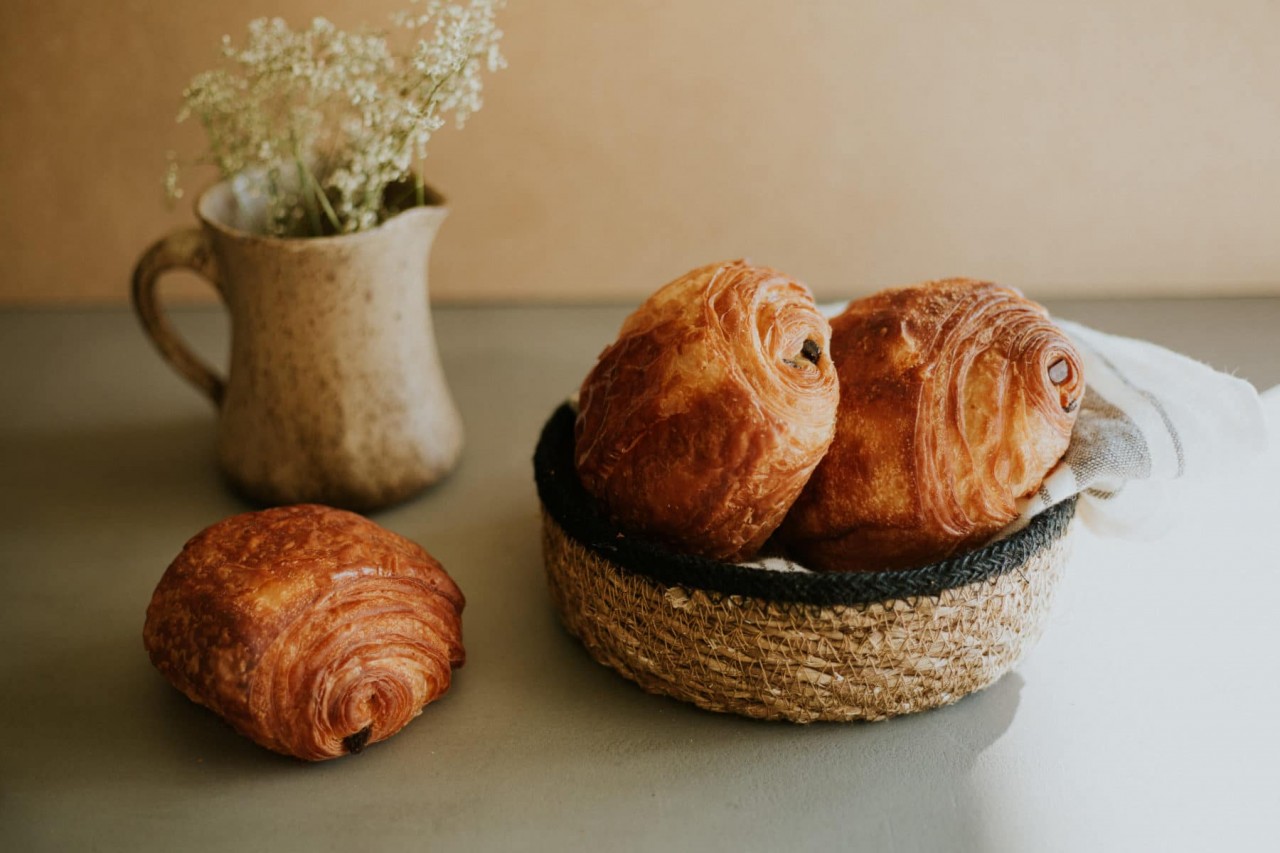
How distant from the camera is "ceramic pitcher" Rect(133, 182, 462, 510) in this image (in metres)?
0.90

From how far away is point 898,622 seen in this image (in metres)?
0.69

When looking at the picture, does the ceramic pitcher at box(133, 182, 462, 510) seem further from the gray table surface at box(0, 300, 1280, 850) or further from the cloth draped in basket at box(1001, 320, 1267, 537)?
the cloth draped in basket at box(1001, 320, 1267, 537)

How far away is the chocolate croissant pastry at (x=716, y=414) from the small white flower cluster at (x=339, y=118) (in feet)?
0.78

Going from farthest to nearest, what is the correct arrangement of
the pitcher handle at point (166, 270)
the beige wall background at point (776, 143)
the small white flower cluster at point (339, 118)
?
Answer: the beige wall background at point (776, 143) < the pitcher handle at point (166, 270) < the small white flower cluster at point (339, 118)

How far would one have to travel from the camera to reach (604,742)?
74 centimetres

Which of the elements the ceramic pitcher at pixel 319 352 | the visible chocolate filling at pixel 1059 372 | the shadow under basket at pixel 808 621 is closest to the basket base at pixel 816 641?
the shadow under basket at pixel 808 621

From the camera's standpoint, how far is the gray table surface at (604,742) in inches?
26.6

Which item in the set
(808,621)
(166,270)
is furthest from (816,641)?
(166,270)

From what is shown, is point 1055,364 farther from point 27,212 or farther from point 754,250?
point 27,212

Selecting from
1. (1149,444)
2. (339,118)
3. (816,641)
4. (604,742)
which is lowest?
(604,742)

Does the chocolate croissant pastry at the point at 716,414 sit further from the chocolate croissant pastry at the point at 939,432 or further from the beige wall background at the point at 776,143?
the beige wall background at the point at 776,143

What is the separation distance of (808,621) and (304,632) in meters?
0.31

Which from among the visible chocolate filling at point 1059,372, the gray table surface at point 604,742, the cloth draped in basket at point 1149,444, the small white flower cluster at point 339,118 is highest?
the small white flower cluster at point 339,118

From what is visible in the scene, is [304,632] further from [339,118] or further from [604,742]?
[339,118]
